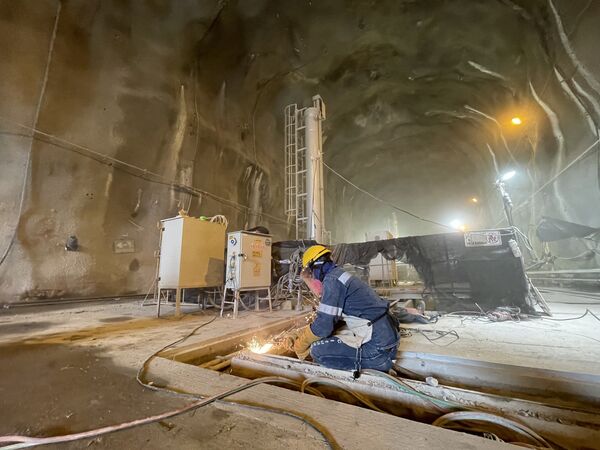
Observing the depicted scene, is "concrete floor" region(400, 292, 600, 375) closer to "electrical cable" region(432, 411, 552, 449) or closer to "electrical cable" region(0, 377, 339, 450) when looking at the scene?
"electrical cable" region(432, 411, 552, 449)

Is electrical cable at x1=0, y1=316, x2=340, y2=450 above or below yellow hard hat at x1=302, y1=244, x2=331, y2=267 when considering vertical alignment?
below

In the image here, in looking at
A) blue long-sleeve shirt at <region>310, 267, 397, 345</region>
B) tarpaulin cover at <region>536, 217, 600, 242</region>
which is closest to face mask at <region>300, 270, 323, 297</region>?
blue long-sleeve shirt at <region>310, 267, 397, 345</region>

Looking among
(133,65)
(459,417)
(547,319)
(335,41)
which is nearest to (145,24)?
(133,65)

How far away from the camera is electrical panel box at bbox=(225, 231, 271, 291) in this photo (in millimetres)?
4262

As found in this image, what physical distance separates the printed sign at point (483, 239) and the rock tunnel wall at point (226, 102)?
3306 millimetres

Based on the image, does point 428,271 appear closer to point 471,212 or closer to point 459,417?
point 459,417

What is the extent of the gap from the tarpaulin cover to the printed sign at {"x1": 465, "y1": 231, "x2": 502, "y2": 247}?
115 inches

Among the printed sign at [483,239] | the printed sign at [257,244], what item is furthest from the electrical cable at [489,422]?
the printed sign at [483,239]

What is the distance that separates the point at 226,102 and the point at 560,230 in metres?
9.17

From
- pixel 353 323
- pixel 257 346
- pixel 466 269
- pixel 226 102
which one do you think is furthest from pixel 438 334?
pixel 226 102

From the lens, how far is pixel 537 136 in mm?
7492

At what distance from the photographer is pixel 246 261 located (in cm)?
436

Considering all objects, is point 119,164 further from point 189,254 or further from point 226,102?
point 226,102

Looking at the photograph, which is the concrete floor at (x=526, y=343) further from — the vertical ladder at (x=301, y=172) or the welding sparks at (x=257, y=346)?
the vertical ladder at (x=301, y=172)
